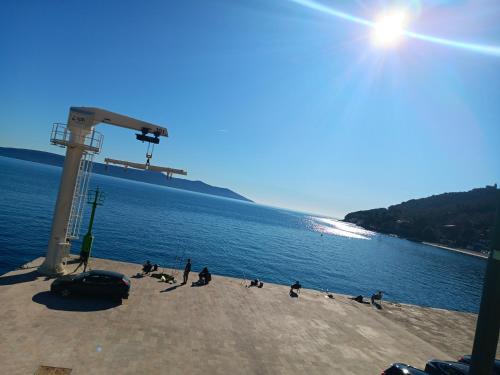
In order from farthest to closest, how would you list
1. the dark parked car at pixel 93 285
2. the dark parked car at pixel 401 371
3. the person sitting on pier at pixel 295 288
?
1. the person sitting on pier at pixel 295 288
2. the dark parked car at pixel 93 285
3. the dark parked car at pixel 401 371

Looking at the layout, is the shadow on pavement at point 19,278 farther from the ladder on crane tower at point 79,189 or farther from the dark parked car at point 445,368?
the dark parked car at point 445,368

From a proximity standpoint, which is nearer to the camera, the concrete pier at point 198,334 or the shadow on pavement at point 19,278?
the concrete pier at point 198,334

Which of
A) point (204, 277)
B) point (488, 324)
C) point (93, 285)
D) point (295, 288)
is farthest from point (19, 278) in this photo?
point (488, 324)

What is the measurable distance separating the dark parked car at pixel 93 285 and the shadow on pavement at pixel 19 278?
8.96ft

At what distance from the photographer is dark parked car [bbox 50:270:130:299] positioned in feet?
67.9

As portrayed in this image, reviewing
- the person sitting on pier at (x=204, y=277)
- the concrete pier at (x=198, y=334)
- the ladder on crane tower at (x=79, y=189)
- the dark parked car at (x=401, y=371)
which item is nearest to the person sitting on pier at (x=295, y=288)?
the concrete pier at (x=198, y=334)

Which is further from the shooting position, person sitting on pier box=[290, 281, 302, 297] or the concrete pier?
person sitting on pier box=[290, 281, 302, 297]

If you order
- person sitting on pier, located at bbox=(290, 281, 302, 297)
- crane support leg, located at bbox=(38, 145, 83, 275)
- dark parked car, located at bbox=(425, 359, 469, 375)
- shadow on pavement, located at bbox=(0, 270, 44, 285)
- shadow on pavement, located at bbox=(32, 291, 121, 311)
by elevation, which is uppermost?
crane support leg, located at bbox=(38, 145, 83, 275)

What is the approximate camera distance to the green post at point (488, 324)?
4.45 meters

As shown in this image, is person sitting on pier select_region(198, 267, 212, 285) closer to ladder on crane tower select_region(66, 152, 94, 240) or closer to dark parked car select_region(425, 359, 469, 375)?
ladder on crane tower select_region(66, 152, 94, 240)

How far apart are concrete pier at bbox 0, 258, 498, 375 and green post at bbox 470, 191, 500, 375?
12440 mm

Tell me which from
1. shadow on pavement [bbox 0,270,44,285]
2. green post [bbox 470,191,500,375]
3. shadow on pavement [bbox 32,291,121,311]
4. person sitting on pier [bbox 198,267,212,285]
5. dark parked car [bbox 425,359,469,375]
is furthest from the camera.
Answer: person sitting on pier [bbox 198,267,212,285]

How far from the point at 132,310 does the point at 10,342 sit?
647cm

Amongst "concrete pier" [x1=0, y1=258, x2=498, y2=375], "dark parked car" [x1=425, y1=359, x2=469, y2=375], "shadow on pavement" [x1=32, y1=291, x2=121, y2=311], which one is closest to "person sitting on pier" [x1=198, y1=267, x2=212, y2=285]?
"concrete pier" [x1=0, y1=258, x2=498, y2=375]
